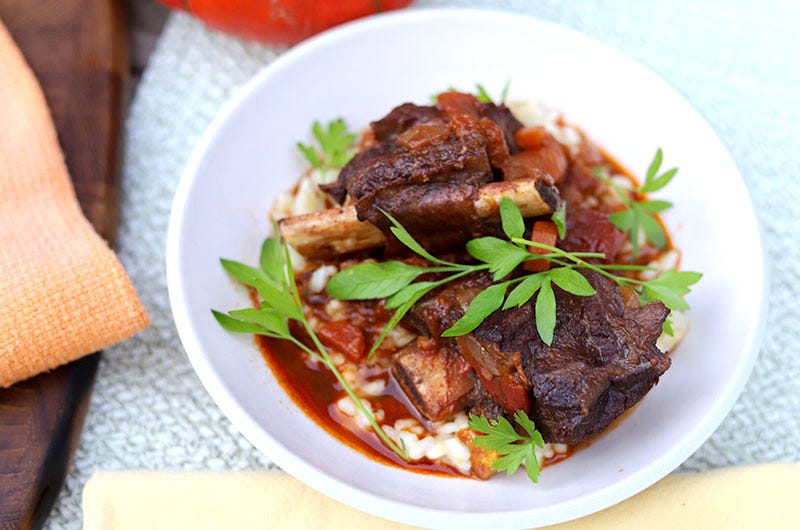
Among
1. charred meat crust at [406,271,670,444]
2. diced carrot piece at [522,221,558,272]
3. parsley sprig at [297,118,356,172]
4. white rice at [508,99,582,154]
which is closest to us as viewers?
charred meat crust at [406,271,670,444]

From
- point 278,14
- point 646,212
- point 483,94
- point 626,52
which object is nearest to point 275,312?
point 483,94

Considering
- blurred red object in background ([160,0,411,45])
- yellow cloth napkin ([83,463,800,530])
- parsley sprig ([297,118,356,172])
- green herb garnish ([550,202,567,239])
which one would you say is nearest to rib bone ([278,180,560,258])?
green herb garnish ([550,202,567,239])

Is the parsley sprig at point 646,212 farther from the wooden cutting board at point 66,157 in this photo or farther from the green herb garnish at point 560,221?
the wooden cutting board at point 66,157

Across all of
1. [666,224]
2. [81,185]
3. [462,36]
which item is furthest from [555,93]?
[81,185]

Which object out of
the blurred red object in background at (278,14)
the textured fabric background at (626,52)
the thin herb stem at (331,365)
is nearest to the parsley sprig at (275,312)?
the thin herb stem at (331,365)

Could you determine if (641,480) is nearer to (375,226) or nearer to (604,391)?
(604,391)

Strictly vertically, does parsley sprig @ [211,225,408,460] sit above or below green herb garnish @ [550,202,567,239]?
below

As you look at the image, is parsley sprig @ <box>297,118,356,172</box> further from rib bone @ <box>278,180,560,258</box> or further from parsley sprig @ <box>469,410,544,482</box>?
parsley sprig @ <box>469,410,544,482</box>

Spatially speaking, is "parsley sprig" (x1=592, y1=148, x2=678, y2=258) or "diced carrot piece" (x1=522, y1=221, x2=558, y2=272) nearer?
"diced carrot piece" (x1=522, y1=221, x2=558, y2=272)
